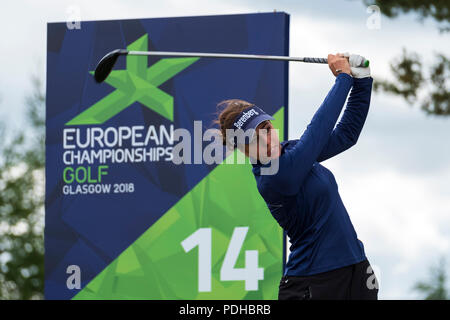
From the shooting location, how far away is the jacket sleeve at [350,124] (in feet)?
14.7

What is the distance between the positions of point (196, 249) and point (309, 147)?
3428 mm

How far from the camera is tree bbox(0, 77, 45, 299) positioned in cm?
2161

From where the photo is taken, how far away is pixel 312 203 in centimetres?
415

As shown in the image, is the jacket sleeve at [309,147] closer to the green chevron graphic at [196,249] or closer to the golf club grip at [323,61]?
the golf club grip at [323,61]

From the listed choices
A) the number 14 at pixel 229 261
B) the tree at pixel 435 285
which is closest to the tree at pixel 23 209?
the tree at pixel 435 285

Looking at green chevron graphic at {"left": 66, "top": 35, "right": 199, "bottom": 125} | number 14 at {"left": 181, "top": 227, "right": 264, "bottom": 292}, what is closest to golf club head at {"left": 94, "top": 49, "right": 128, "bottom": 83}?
green chevron graphic at {"left": 66, "top": 35, "right": 199, "bottom": 125}

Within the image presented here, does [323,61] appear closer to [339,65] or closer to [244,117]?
[339,65]

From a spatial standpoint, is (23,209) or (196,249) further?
(23,209)

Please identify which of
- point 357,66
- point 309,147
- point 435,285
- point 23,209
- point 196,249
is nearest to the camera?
point 309,147

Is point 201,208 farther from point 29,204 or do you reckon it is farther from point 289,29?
point 29,204

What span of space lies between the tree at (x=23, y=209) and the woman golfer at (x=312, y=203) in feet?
59.1

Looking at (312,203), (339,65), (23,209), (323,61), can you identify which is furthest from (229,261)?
(23,209)

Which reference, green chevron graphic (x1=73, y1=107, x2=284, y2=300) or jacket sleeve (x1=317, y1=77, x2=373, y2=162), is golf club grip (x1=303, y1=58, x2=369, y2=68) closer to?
jacket sleeve (x1=317, y1=77, x2=373, y2=162)
